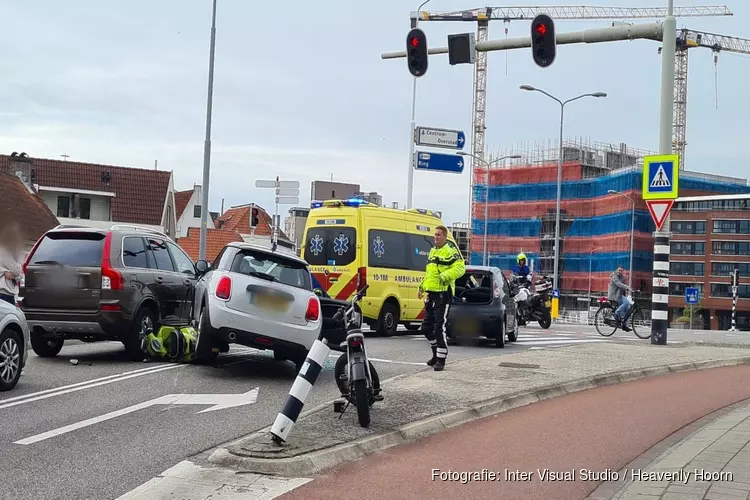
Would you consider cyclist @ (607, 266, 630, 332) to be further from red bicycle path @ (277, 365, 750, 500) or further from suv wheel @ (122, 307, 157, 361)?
suv wheel @ (122, 307, 157, 361)

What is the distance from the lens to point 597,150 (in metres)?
91.1

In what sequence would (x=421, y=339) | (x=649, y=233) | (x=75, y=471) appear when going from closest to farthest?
(x=75, y=471), (x=421, y=339), (x=649, y=233)

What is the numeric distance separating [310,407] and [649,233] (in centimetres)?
7687

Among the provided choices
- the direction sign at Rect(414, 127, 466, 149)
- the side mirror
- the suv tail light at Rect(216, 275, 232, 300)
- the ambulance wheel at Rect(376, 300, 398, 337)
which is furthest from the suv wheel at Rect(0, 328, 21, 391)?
the direction sign at Rect(414, 127, 466, 149)

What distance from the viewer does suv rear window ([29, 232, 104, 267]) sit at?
1159cm

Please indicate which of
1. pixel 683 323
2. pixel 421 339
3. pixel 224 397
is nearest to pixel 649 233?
pixel 683 323

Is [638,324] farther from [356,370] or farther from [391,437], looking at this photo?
[391,437]

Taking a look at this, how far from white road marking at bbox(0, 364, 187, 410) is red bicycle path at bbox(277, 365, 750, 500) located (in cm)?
419

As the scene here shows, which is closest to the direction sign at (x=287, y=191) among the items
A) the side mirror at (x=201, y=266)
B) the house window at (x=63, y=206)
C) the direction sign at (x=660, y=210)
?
the direction sign at (x=660, y=210)

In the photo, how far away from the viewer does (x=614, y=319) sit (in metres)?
21.2

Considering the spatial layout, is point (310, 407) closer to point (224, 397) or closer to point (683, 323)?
point (224, 397)

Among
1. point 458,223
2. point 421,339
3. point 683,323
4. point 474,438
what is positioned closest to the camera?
point 474,438

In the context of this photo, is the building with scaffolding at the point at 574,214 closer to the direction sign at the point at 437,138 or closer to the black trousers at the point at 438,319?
the direction sign at the point at 437,138

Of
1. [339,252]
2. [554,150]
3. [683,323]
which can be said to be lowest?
[683,323]
